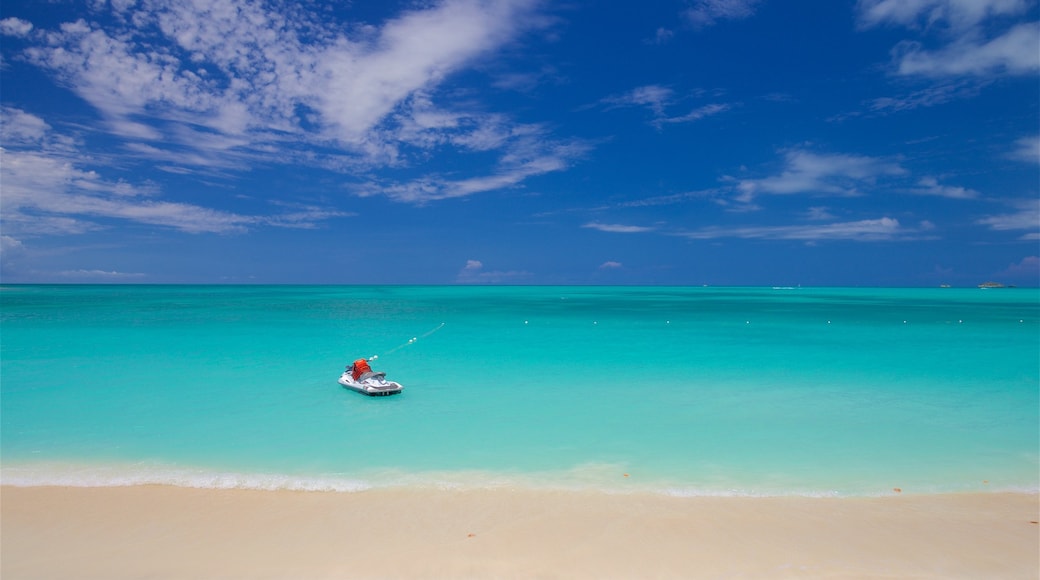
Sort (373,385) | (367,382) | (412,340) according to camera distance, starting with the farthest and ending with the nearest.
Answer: (412,340), (367,382), (373,385)

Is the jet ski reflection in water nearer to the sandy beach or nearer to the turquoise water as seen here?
the turquoise water

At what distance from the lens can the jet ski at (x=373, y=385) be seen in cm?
1377

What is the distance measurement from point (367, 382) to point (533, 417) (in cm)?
462

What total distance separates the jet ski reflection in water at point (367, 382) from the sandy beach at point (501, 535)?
6.30m

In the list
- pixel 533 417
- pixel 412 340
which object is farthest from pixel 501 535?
pixel 412 340

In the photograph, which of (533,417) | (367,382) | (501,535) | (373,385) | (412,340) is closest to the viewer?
(501,535)

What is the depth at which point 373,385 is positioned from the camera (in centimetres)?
1381

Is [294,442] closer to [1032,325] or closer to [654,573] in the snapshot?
[654,573]

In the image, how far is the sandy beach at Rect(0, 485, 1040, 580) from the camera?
214 inches

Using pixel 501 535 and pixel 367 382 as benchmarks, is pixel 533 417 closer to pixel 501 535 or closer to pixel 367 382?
pixel 367 382

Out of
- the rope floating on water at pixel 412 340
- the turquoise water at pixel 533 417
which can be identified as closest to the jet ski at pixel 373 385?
the turquoise water at pixel 533 417

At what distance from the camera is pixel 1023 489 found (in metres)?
7.79

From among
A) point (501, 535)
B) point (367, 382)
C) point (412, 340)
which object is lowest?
point (501, 535)

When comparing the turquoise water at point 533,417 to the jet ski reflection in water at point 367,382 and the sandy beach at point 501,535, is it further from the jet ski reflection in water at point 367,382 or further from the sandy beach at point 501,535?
the sandy beach at point 501,535
